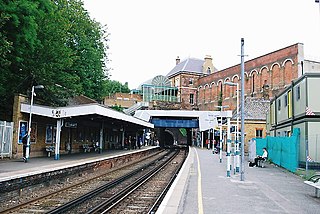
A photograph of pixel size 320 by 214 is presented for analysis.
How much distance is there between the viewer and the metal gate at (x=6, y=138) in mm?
20266

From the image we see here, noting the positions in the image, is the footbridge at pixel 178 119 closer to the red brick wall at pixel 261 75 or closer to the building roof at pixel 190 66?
the red brick wall at pixel 261 75

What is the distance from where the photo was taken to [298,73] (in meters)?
51.2

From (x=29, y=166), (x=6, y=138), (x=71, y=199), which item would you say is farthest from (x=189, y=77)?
(x=71, y=199)

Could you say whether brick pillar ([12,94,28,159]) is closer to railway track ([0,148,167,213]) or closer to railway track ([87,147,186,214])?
railway track ([0,148,167,213])

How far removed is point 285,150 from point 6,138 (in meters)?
15.5

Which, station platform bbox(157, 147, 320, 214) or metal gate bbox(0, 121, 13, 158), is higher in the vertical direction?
metal gate bbox(0, 121, 13, 158)

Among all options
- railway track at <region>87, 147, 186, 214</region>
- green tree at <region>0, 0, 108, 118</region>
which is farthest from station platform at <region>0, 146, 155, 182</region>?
green tree at <region>0, 0, 108, 118</region>

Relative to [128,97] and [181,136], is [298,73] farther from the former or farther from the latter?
[128,97]

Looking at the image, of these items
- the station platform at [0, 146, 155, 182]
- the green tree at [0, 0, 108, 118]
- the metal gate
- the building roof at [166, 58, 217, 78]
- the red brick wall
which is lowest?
the station platform at [0, 146, 155, 182]

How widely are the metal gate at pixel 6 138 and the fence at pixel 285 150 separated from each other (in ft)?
50.5

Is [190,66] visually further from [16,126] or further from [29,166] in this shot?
[29,166]

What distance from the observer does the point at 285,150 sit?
2019 centimetres

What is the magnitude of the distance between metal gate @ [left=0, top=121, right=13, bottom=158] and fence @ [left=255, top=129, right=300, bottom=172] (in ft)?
50.5

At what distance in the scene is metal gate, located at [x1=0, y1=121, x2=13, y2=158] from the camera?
2027cm
